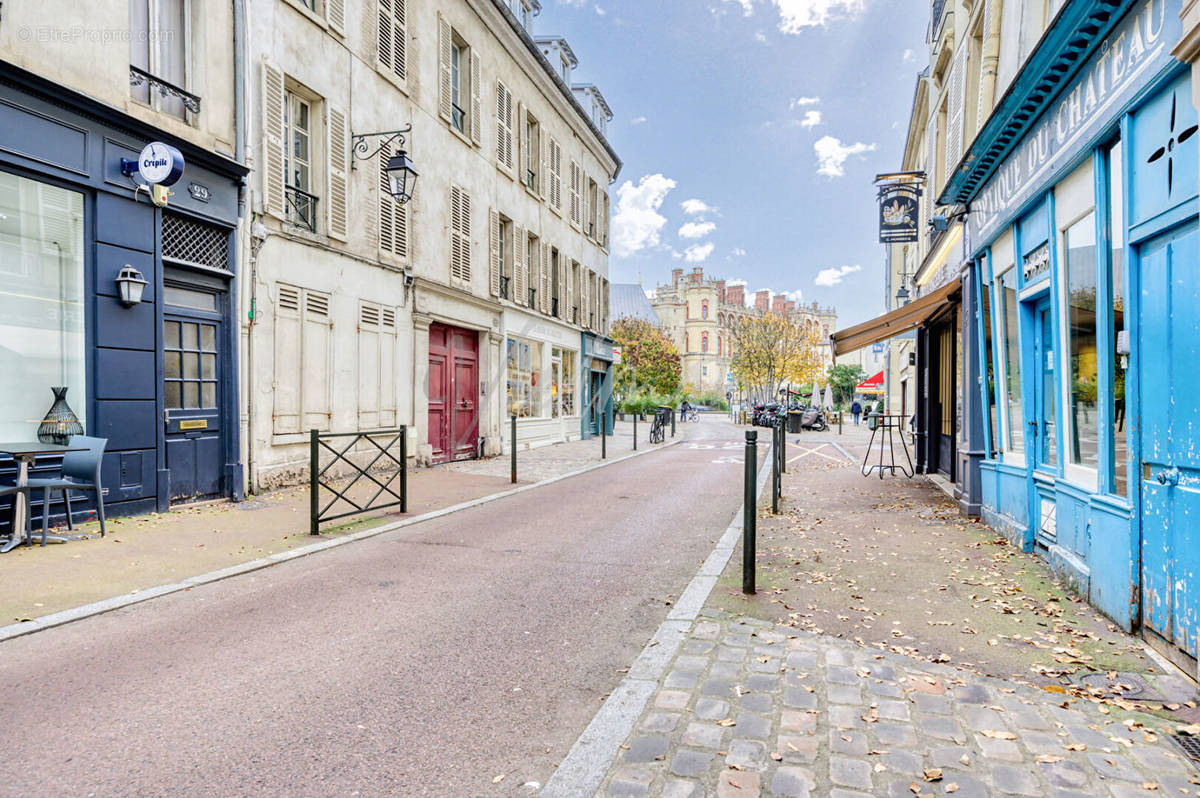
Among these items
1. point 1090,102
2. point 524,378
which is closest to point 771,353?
point 524,378

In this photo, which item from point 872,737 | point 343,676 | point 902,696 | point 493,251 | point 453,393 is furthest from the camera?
point 493,251

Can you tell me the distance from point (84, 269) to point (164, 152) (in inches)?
57.6

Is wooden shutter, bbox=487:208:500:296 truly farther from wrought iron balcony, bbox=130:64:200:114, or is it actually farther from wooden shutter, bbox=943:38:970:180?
wooden shutter, bbox=943:38:970:180

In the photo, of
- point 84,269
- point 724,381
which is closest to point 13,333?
point 84,269

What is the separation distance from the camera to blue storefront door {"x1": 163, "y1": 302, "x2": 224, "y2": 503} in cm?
802

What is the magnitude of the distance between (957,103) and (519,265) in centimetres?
1052

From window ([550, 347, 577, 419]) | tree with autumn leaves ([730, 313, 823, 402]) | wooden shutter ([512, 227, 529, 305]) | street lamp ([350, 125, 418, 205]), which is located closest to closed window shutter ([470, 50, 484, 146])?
wooden shutter ([512, 227, 529, 305])

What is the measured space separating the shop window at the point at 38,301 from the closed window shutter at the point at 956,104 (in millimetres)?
10960

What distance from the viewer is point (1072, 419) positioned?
5.24 m

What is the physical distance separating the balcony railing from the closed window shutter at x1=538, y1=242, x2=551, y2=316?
875cm

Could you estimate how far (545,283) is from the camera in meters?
19.4

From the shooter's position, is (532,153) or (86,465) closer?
(86,465)

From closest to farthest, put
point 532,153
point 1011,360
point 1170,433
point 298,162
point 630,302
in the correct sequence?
point 1170,433, point 1011,360, point 298,162, point 532,153, point 630,302

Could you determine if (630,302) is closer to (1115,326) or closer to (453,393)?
(453,393)
